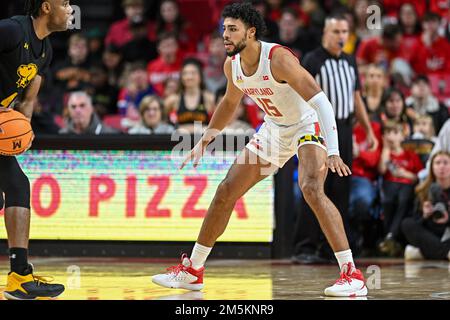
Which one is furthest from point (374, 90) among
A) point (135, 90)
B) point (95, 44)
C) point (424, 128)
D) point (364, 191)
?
point (95, 44)

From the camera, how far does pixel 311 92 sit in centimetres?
665

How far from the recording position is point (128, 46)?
14375mm

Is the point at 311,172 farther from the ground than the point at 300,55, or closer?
closer

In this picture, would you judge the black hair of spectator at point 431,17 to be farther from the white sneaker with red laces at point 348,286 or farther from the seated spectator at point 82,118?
the white sneaker with red laces at point 348,286

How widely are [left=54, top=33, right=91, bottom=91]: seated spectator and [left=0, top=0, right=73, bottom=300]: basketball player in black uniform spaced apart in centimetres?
674

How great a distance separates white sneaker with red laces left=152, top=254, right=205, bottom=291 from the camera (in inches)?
279

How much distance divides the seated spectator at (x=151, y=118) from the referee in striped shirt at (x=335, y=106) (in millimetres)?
2060

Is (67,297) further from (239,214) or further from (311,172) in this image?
(239,214)

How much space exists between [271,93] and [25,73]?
171 cm

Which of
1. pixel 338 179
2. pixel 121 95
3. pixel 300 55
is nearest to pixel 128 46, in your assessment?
pixel 121 95

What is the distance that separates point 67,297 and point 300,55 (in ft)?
24.1

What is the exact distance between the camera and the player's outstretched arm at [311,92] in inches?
255

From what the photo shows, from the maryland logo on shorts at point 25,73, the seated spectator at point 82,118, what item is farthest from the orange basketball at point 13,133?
the seated spectator at point 82,118

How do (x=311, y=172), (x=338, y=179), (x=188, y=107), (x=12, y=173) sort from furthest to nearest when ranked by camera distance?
1. (x=188, y=107)
2. (x=338, y=179)
3. (x=311, y=172)
4. (x=12, y=173)
